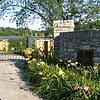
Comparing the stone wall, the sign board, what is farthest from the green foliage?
the sign board

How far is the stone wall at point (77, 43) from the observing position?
10.2 metres

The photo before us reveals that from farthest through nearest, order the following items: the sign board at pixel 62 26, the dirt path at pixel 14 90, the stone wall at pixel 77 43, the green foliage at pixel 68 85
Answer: the sign board at pixel 62 26, the stone wall at pixel 77 43, the dirt path at pixel 14 90, the green foliage at pixel 68 85

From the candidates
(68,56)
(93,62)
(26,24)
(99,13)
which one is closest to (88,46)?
(93,62)

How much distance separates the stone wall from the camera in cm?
1023

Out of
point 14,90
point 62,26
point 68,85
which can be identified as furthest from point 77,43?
point 68,85

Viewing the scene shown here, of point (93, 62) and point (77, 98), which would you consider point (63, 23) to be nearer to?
point (93, 62)

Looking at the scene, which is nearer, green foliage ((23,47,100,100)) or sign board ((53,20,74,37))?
green foliage ((23,47,100,100))

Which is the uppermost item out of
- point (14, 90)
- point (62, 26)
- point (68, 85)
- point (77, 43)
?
point (62, 26)

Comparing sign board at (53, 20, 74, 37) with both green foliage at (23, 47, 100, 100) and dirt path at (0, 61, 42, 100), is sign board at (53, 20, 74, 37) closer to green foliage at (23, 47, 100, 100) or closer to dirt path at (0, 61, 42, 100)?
dirt path at (0, 61, 42, 100)

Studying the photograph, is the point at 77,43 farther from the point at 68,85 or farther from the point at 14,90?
the point at 68,85

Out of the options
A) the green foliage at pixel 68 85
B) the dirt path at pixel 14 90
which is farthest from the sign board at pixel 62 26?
the green foliage at pixel 68 85

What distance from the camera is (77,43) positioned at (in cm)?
1153

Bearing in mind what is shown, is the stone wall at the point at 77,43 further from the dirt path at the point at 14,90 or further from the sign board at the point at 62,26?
the dirt path at the point at 14,90

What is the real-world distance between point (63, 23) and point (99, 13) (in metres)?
4.14
